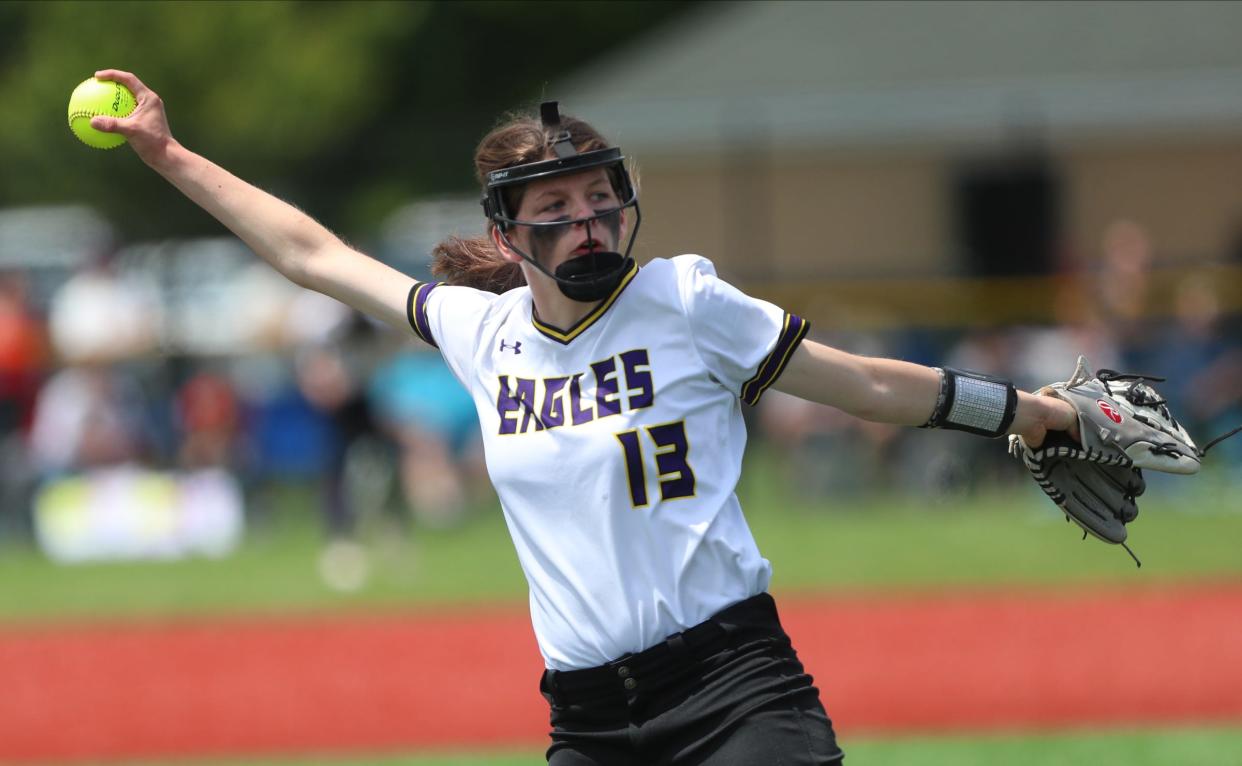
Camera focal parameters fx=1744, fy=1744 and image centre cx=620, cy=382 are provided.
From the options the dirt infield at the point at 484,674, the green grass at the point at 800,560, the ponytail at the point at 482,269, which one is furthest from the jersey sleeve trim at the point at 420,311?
the green grass at the point at 800,560

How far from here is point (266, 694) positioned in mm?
9109

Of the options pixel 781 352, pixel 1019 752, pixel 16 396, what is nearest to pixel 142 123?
pixel 781 352

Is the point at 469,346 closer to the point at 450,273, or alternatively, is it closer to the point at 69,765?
the point at 450,273

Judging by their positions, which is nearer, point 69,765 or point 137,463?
point 69,765

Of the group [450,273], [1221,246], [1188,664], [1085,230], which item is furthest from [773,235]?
[450,273]

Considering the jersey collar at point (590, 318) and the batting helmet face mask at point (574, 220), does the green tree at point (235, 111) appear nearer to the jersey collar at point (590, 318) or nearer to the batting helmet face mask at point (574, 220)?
the batting helmet face mask at point (574, 220)

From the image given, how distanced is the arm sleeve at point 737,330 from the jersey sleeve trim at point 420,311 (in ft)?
2.40

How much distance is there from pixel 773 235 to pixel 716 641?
56.2 feet

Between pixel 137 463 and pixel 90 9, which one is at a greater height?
pixel 90 9

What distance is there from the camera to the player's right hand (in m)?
4.16

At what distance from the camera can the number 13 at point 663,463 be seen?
11.7 feet

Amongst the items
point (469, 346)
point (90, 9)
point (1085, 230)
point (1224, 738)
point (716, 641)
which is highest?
point (90, 9)

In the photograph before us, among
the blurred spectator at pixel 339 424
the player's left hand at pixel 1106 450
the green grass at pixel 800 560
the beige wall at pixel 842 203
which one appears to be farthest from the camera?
the beige wall at pixel 842 203

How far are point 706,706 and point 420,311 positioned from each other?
Result: 116 centimetres
